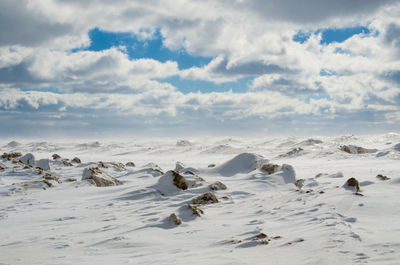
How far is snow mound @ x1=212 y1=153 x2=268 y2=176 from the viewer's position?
42.7 feet

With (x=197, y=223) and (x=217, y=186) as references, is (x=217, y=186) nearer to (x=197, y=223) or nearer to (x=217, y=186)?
(x=217, y=186)

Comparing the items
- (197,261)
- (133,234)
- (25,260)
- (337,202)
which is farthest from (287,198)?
(25,260)

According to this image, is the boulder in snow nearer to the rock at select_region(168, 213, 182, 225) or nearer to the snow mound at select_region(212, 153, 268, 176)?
the rock at select_region(168, 213, 182, 225)

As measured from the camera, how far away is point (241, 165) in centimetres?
1334

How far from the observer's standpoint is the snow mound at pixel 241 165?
13.0 meters

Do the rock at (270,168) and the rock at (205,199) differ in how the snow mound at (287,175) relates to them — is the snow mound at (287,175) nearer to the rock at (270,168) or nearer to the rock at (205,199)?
the rock at (270,168)

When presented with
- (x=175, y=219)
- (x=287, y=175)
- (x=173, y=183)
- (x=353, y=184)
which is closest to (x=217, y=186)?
(x=173, y=183)

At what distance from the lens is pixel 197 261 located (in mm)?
3852

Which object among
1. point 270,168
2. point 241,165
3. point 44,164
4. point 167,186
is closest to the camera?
point 167,186

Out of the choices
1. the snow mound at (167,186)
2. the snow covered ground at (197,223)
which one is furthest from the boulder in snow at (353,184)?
the snow mound at (167,186)

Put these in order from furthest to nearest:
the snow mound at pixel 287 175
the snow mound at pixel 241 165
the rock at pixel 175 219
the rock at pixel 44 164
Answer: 1. the rock at pixel 44 164
2. the snow mound at pixel 241 165
3. the snow mound at pixel 287 175
4. the rock at pixel 175 219

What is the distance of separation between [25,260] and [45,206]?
150 inches

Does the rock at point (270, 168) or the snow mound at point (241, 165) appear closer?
the rock at point (270, 168)

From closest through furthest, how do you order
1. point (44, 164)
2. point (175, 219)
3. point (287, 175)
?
point (175, 219) < point (287, 175) < point (44, 164)
